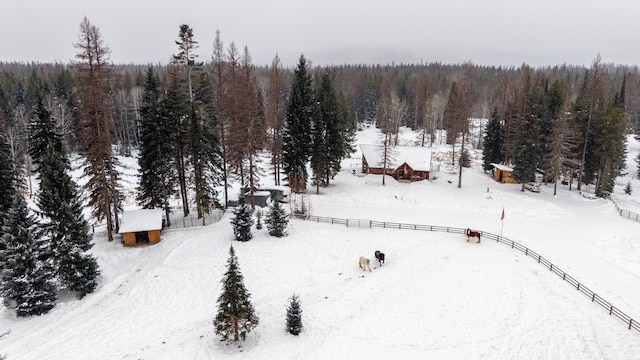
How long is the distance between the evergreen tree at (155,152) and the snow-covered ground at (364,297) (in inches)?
137

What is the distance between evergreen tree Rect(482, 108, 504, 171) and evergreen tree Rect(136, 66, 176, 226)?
43218mm

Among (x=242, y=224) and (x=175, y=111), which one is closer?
(x=242, y=224)

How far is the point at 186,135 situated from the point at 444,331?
77.3ft

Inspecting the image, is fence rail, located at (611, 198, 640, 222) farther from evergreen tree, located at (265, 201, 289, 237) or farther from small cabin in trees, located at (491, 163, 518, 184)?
evergreen tree, located at (265, 201, 289, 237)

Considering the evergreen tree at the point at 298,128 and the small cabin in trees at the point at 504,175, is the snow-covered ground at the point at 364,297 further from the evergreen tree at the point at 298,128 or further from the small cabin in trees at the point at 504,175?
the small cabin in trees at the point at 504,175

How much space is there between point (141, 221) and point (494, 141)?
46.9 m

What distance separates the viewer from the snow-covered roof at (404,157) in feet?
159

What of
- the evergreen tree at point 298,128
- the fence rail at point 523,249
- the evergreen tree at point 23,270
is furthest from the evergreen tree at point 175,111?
the evergreen tree at point 298,128

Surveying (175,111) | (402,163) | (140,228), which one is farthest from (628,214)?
(140,228)

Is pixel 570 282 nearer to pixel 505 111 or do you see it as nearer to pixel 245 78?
pixel 245 78

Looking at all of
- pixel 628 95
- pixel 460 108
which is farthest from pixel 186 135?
pixel 628 95

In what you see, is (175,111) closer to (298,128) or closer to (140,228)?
(140,228)

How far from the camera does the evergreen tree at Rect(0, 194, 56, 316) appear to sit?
20.3 meters

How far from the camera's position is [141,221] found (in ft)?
94.7
